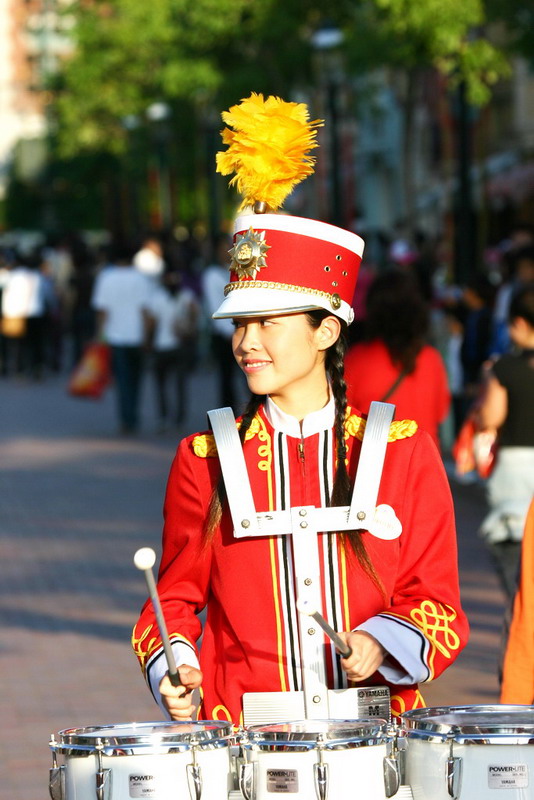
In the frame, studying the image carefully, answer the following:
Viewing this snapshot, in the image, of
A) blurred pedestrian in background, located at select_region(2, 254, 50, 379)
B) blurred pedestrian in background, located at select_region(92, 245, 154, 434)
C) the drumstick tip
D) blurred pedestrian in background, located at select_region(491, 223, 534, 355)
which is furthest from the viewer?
blurred pedestrian in background, located at select_region(2, 254, 50, 379)

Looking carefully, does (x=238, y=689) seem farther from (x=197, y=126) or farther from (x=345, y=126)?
(x=345, y=126)

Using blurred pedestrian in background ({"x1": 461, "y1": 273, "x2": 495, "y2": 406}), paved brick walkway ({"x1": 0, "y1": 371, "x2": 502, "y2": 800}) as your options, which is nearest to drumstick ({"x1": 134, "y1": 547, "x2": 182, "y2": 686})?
paved brick walkway ({"x1": 0, "y1": 371, "x2": 502, "y2": 800})

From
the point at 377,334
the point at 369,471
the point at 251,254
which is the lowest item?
the point at 369,471

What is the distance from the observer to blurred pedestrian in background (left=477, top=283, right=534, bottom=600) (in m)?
7.87

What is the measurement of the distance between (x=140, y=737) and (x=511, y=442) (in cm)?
511

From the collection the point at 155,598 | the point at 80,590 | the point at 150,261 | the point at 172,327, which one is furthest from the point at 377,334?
the point at 150,261

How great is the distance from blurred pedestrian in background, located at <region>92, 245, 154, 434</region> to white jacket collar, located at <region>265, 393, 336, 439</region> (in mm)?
14894

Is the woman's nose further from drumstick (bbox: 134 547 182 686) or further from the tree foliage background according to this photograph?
the tree foliage background

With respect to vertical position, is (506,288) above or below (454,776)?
above

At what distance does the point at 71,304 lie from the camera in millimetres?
31516

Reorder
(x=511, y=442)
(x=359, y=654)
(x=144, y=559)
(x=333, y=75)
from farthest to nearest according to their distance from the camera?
(x=333, y=75) → (x=511, y=442) → (x=359, y=654) → (x=144, y=559)

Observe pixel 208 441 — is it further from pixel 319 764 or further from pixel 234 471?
pixel 319 764

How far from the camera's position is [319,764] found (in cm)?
298

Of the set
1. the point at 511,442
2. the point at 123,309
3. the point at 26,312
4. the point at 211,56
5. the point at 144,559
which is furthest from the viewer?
the point at 26,312
